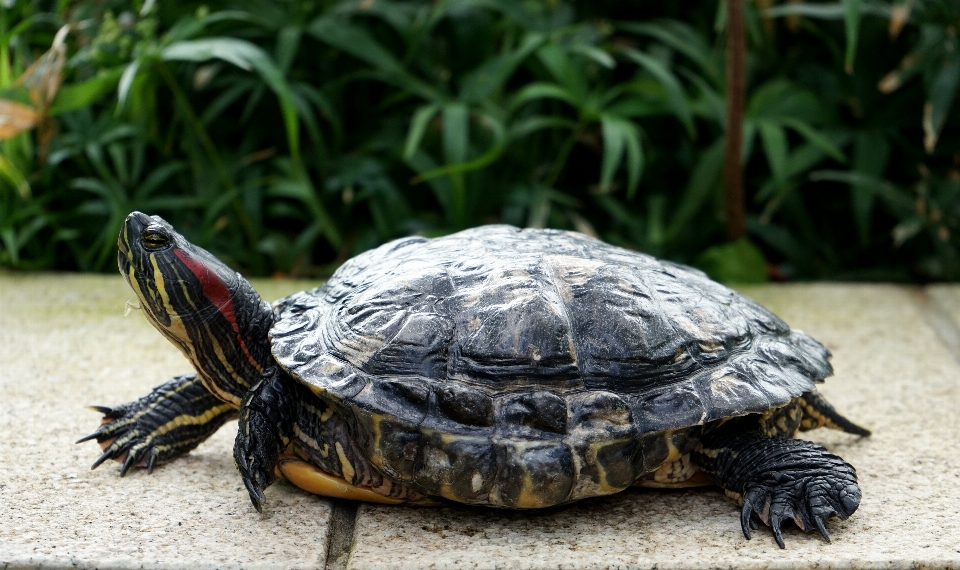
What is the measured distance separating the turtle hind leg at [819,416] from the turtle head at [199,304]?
4.87 feet

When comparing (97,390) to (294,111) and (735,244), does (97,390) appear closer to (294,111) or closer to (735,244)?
(294,111)

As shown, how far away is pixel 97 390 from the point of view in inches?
127

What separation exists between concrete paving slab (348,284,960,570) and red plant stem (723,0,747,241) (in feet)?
5.09

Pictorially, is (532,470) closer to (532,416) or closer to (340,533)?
(532,416)

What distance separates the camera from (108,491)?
8.24 feet

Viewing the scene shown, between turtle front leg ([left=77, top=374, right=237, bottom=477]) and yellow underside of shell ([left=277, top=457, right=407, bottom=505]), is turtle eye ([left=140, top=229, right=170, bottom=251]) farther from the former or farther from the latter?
yellow underside of shell ([left=277, top=457, right=407, bottom=505])

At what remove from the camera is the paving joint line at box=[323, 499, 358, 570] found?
217 centimetres

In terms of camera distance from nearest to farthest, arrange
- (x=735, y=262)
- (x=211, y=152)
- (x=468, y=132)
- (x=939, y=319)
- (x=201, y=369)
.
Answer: (x=201, y=369) < (x=939, y=319) < (x=735, y=262) < (x=211, y=152) < (x=468, y=132)

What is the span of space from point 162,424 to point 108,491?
25cm

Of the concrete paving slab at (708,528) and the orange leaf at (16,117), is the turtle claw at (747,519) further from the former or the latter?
the orange leaf at (16,117)

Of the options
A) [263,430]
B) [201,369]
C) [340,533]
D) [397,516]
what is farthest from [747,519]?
[201,369]

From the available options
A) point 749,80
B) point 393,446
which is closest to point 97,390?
point 393,446

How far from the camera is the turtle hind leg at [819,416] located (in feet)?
8.91

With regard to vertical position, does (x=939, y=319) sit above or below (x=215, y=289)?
below
